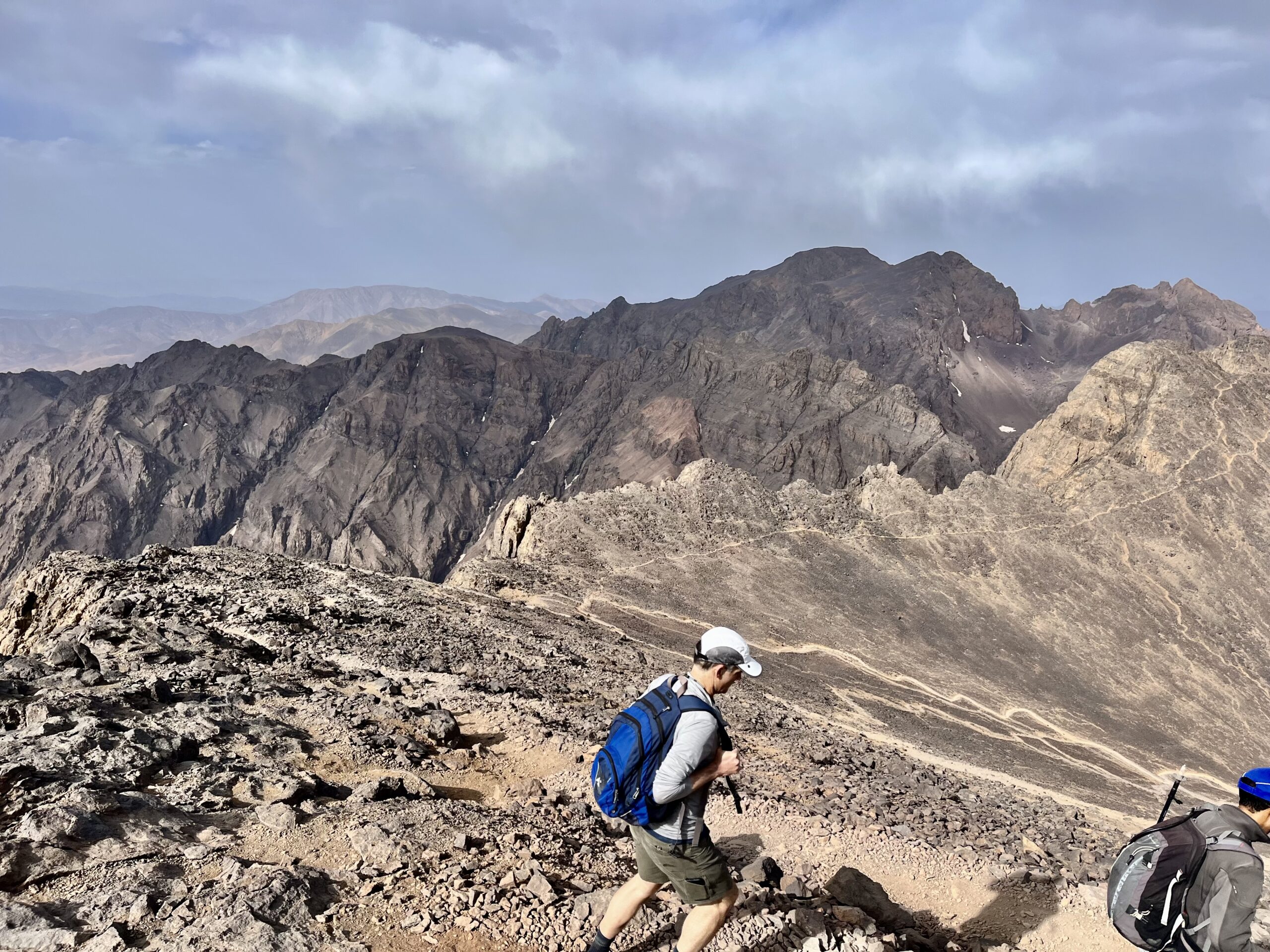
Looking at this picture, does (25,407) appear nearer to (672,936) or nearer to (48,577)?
(48,577)

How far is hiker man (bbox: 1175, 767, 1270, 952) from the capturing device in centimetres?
416

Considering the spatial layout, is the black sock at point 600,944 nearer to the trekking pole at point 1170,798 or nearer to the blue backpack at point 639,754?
the blue backpack at point 639,754

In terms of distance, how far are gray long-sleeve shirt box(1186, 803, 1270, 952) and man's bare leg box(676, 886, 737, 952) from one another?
8.79 feet

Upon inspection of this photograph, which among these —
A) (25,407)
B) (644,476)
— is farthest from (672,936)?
(25,407)

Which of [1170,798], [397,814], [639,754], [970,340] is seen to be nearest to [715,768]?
[639,754]

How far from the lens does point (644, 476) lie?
128 m

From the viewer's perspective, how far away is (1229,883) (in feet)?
13.8

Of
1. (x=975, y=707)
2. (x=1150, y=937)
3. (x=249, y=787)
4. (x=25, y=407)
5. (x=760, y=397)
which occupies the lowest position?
(x=25, y=407)

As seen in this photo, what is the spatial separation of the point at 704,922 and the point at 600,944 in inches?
30.8

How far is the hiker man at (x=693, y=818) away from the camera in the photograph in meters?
4.72

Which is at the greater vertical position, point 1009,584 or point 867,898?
point 1009,584

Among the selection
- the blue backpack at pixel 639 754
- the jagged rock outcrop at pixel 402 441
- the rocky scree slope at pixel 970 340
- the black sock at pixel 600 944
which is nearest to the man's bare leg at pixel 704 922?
the black sock at pixel 600 944

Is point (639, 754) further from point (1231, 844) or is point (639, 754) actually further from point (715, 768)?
point (1231, 844)

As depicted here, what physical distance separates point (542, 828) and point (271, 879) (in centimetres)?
292
